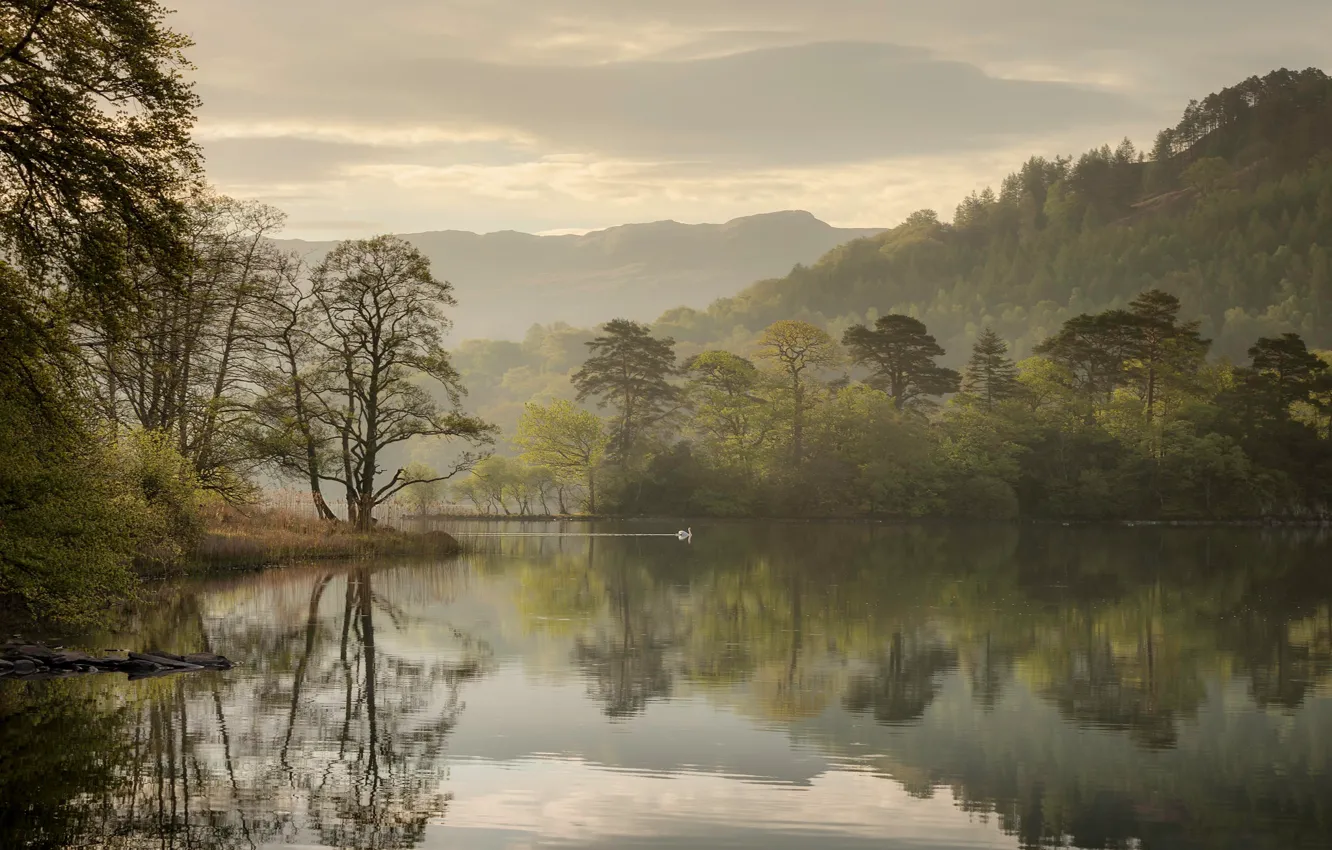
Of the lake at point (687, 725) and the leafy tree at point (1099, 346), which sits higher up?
the leafy tree at point (1099, 346)

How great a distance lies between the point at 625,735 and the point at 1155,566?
131 ft

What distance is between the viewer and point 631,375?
120m

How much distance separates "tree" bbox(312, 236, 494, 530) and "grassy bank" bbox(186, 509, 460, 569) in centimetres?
226

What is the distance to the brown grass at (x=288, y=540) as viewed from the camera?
44.1 m

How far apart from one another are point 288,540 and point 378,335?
11.9 m

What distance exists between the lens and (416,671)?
907 inches

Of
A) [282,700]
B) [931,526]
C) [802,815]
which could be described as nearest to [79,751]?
[282,700]

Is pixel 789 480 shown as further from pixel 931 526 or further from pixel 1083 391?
pixel 1083 391

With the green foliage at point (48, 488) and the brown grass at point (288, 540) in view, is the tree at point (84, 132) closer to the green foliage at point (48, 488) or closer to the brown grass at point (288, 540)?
the green foliage at point (48, 488)

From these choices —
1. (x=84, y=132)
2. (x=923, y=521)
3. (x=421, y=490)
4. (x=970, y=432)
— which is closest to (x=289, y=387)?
(x=84, y=132)

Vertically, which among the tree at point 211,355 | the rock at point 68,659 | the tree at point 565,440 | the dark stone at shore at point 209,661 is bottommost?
the dark stone at shore at point 209,661

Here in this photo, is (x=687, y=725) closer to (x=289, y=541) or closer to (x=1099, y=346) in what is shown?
(x=289, y=541)

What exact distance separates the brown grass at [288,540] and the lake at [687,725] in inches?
266

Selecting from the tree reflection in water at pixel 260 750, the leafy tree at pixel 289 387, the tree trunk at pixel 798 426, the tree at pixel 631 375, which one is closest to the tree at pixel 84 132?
the tree reflection in water at pixel 260 750
